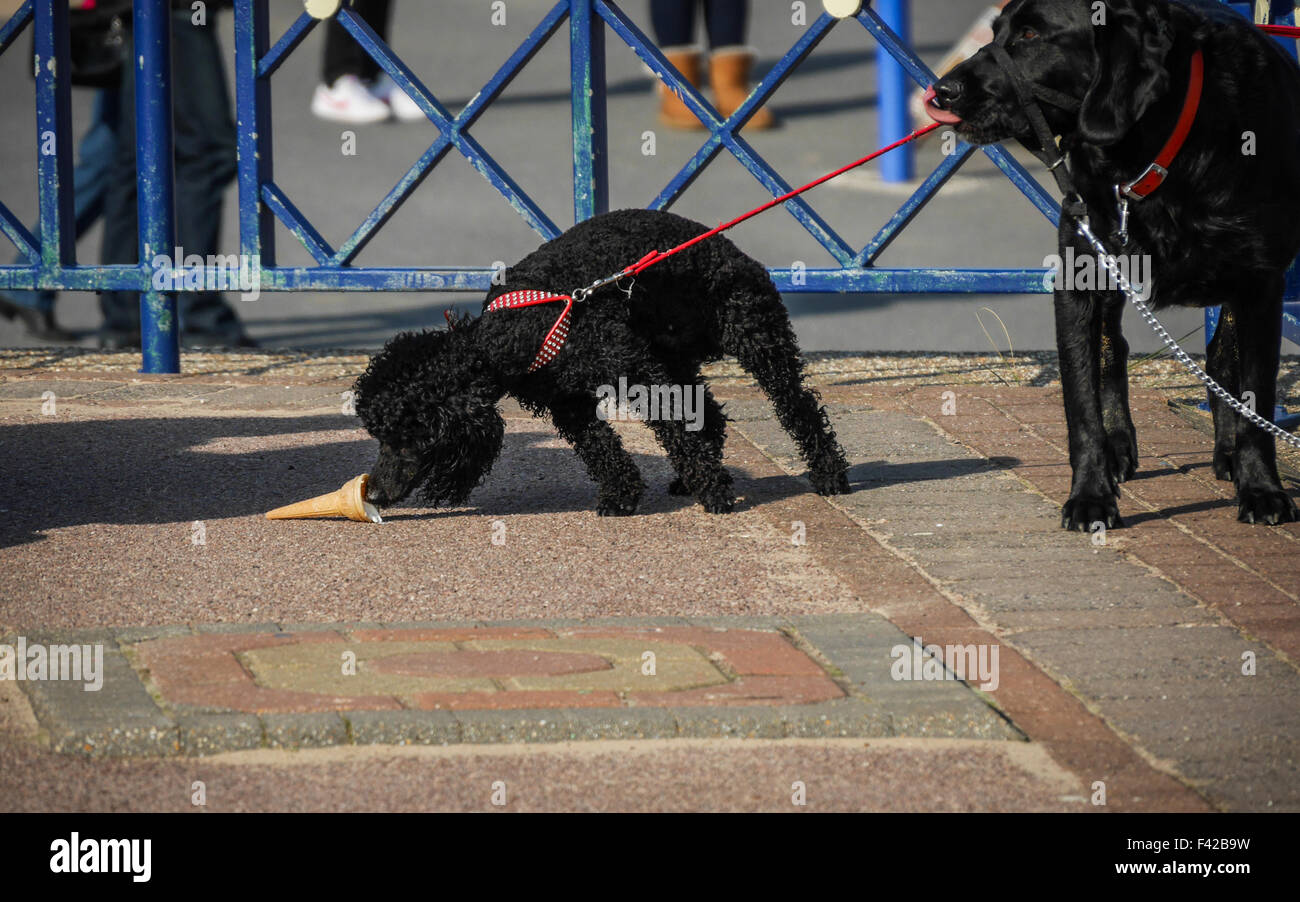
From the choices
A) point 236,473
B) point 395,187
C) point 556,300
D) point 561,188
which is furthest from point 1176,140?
point 561,188

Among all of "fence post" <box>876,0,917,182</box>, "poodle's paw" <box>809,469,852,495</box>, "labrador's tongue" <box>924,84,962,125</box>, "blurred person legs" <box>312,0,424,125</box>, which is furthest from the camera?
"blurred person legs" <box>312,0,424,125</box>

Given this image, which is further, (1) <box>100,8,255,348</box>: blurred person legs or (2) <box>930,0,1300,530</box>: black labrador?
(1) <box>100,8,255,348</box>: blurred person legs

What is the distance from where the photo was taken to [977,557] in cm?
450

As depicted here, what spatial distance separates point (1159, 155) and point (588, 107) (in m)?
2.90

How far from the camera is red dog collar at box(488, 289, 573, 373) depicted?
475cm

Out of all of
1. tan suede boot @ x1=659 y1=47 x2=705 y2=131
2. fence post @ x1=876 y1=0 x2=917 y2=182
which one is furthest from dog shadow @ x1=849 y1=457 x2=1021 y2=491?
tan suede boot @ x1=659 y1=47 x2=705 y2=131

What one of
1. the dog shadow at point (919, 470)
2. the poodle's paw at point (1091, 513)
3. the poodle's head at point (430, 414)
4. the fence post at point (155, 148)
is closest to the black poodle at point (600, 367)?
the poodle's head at point (430, 414)

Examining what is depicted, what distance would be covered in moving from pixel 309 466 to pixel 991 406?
8.72 feet

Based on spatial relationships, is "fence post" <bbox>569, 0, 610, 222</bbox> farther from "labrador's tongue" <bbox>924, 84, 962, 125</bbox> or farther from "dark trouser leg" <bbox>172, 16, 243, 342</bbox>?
"labrador's tongue" <bbox>924, 84, 962, 125</bbox>

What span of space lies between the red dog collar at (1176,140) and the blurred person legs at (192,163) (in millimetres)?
4945

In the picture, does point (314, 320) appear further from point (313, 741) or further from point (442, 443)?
point (313, 741)

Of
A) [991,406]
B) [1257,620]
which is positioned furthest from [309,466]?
[1257,620]

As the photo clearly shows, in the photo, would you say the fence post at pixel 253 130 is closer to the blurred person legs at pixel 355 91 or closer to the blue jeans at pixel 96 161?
the blue jeans at pixel 96 161

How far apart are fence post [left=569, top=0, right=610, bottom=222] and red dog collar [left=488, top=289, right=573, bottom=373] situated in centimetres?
208
